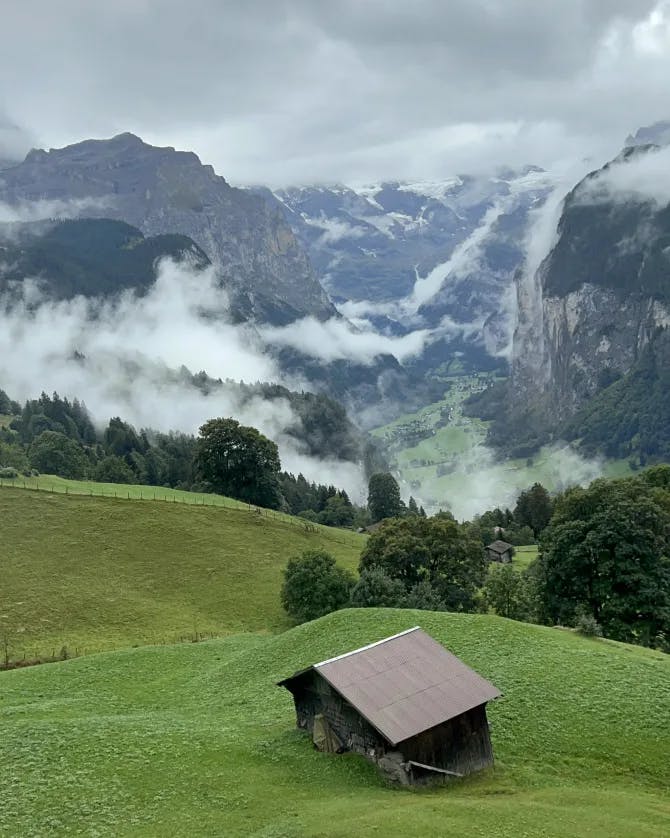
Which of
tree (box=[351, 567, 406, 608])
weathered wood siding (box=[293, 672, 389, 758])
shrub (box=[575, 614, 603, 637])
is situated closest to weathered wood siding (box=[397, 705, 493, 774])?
weathered wood siding (box=[293, 672, 389, 758])

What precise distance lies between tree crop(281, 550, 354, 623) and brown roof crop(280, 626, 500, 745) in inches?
1387

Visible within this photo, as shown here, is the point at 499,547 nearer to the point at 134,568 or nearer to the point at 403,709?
the point at 134,568

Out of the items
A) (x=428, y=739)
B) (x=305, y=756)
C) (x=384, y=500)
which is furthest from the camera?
(x=384, y=500)

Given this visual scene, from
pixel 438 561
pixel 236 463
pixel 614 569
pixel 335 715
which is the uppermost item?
pixel 236 463

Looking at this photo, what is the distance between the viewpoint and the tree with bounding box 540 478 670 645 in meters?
61.3

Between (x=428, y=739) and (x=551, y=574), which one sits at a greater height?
(x=551, y=574)

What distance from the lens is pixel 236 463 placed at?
419 feet

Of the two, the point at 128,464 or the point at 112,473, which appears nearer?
the point at 112,473

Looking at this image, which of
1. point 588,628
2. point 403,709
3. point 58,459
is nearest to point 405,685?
point 403,709

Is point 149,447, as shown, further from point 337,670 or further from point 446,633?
point 337,670

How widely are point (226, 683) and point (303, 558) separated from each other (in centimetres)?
2628

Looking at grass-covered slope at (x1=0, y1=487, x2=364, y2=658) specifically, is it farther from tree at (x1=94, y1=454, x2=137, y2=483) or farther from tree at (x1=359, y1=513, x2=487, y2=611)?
tree at (x1=94, y1=454, x2=137, y2=483)

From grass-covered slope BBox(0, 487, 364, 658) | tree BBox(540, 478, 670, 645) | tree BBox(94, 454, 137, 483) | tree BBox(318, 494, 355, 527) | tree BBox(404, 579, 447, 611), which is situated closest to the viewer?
tree BBox(540, 478, 670, 645)

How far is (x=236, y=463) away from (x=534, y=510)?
69.6 m
